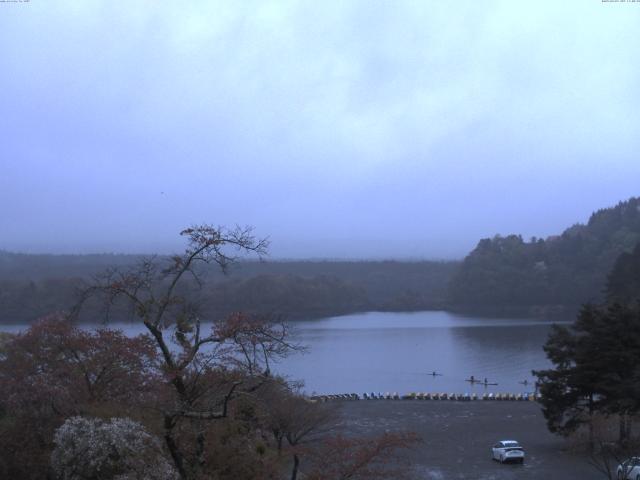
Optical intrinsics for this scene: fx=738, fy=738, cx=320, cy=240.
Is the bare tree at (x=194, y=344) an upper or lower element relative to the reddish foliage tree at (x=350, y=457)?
upper

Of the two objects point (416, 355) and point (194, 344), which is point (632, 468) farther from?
point (416, 355)

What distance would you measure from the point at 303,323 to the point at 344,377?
100 feet

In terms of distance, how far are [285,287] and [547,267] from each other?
25520mm

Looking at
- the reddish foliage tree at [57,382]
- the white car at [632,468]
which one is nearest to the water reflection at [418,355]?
the white car at [632,468]

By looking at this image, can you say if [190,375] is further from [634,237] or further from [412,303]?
[412,303]

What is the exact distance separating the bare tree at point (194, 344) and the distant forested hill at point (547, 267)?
61.9 metres

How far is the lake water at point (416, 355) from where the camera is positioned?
32312mm

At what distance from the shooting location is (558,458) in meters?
15.5

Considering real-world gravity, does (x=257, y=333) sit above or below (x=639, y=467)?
above

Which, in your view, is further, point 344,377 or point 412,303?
point 412,303

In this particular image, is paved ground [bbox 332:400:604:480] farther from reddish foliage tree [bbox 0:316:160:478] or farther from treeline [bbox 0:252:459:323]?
treeline [bbox 0:252:459:323]

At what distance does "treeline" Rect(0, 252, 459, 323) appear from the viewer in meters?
56.5

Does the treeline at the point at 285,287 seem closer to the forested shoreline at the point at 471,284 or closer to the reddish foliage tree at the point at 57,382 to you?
the forested shoreline at the point at 471,284

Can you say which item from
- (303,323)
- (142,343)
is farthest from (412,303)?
(142,343)
